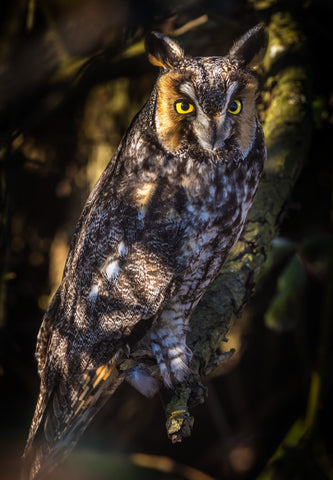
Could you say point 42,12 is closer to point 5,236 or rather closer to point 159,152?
point 5,236

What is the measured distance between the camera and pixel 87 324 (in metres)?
1.25

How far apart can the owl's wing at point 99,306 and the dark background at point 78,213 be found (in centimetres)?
57

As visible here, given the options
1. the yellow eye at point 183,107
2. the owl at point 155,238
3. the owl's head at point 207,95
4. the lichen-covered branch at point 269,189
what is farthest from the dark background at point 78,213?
the yellow eye at point 183,107

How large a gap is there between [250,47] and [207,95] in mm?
272

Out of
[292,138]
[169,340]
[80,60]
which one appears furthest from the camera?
[80,60]

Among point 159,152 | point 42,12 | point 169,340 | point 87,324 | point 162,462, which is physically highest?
point 42,12

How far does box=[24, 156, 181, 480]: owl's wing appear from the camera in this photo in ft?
3.92

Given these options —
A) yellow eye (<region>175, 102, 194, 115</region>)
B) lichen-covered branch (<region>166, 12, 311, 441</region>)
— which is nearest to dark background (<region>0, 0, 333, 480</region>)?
lichen-covered branch (<region>166, 12, 311, 441</region>)

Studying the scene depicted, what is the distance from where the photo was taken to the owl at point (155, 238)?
114 cm

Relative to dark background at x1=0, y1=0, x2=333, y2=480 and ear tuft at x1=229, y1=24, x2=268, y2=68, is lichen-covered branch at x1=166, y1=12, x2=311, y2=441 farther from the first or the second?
ear tuft at x1=229, y1=24, x2=268, y2=68

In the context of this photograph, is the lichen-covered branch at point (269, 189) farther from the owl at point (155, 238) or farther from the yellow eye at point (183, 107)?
the yellow eye at point (183, 107)

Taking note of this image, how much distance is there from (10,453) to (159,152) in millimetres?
1747

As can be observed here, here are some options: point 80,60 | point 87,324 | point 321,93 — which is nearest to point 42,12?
point 80,60

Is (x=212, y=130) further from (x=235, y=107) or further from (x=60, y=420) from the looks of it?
(x=60, y=420)
